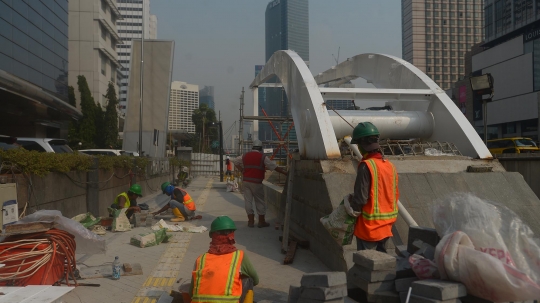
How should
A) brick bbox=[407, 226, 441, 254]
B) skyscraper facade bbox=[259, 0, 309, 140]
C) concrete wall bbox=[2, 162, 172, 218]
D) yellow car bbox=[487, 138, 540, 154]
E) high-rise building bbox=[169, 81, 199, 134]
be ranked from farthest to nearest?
1. skyscraper facade bbox=[259, 0, 309, 140]
2. high-rise building bbox=[169, 81, 199, 134]
3. yellow car bbox=[487, 138, 540, 154]
4. concrete wall bbox=[2, 162, 172, 218]
5. brick bbox=[407, 226, 441, 254]

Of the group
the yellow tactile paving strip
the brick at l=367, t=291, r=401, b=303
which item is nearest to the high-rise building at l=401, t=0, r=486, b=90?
the yellow tactile paving strip

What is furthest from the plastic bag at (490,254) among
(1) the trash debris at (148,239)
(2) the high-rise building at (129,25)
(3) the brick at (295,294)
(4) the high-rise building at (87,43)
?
(2) the high-rise building at (129,25)

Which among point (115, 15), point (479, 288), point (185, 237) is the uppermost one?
point (115, 15)

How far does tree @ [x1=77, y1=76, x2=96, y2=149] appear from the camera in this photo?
35.3 m

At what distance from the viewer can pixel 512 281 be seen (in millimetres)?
2912

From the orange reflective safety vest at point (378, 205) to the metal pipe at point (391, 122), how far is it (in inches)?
146

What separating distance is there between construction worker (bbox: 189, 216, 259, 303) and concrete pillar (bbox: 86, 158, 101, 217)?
6.73 metres

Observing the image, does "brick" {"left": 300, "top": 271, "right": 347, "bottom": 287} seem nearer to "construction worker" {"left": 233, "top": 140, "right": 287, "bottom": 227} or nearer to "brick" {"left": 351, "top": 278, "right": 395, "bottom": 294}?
"brick" {"left": 351, "top": 278, "right": 395, "bottom": 294}

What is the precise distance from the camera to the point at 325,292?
3.23 m

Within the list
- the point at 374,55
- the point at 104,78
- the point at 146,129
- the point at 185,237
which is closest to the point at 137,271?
the point at 185,237

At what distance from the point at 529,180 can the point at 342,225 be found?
6.61 m

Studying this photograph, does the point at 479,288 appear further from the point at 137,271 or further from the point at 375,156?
the point at 137,271

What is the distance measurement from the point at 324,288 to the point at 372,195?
1050 mm

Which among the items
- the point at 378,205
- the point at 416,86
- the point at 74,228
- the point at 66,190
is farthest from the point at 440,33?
the point at 74,228
